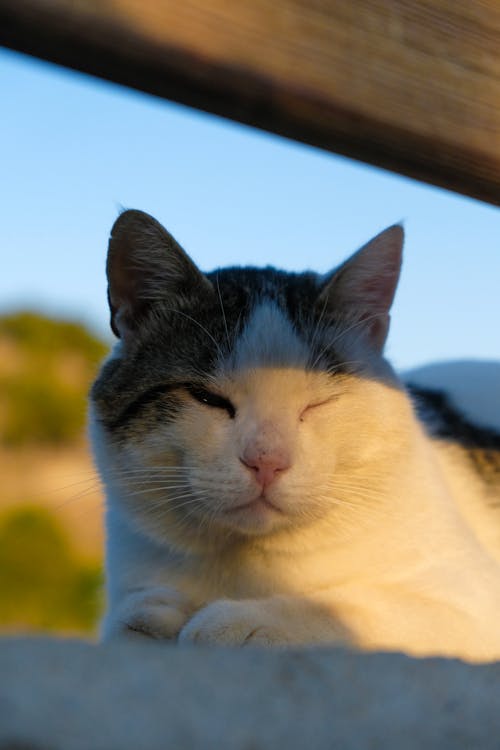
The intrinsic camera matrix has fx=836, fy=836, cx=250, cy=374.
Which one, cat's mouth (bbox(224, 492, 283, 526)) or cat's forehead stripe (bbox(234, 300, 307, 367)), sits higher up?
cat's forehead stripe (bbox(234, 300, 307, 367))

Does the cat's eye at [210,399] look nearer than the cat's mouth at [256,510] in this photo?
No

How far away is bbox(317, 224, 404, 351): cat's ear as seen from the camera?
6.07 feet

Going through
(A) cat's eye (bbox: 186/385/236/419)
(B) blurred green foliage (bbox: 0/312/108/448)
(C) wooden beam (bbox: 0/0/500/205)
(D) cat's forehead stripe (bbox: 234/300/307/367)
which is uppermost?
(C) wooden beam (bbox: 0/0/500/205)

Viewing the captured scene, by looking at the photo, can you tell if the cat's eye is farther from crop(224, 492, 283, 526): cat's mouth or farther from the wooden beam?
the wooden beam

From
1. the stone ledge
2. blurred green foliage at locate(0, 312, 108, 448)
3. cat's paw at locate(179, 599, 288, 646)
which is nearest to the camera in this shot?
the stone ledge

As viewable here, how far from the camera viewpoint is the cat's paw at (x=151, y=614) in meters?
1.54

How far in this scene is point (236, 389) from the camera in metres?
1.64

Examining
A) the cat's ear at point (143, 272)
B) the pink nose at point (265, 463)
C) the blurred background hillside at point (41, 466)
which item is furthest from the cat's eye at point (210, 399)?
the blurred background hillside at point (41, 466)

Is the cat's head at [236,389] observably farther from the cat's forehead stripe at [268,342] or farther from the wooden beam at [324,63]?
the wooden beam at [324,63]

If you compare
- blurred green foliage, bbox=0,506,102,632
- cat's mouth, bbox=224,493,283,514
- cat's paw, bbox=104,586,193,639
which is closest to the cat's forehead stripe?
cat's mouth, bbox=224,493,283,514

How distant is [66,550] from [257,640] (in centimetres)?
652

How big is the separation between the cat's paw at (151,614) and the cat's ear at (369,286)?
0.73 metres

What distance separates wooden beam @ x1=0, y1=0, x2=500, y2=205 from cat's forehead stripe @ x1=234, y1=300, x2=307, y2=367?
0.68 meters

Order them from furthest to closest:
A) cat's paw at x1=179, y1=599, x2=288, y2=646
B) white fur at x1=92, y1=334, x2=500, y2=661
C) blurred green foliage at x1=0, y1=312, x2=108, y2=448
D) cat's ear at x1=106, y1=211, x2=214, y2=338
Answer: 1. blurred green foliage at x1=0, y1=312, x2=108, y2=448
2. cat's ear at x1=106, y1=211, x2=214, y2=338
3. white fur at x1=92, y1=334, x2=500, y2=661
4. cat's paw at x1=179, y1=599, x2=288, y2=646
